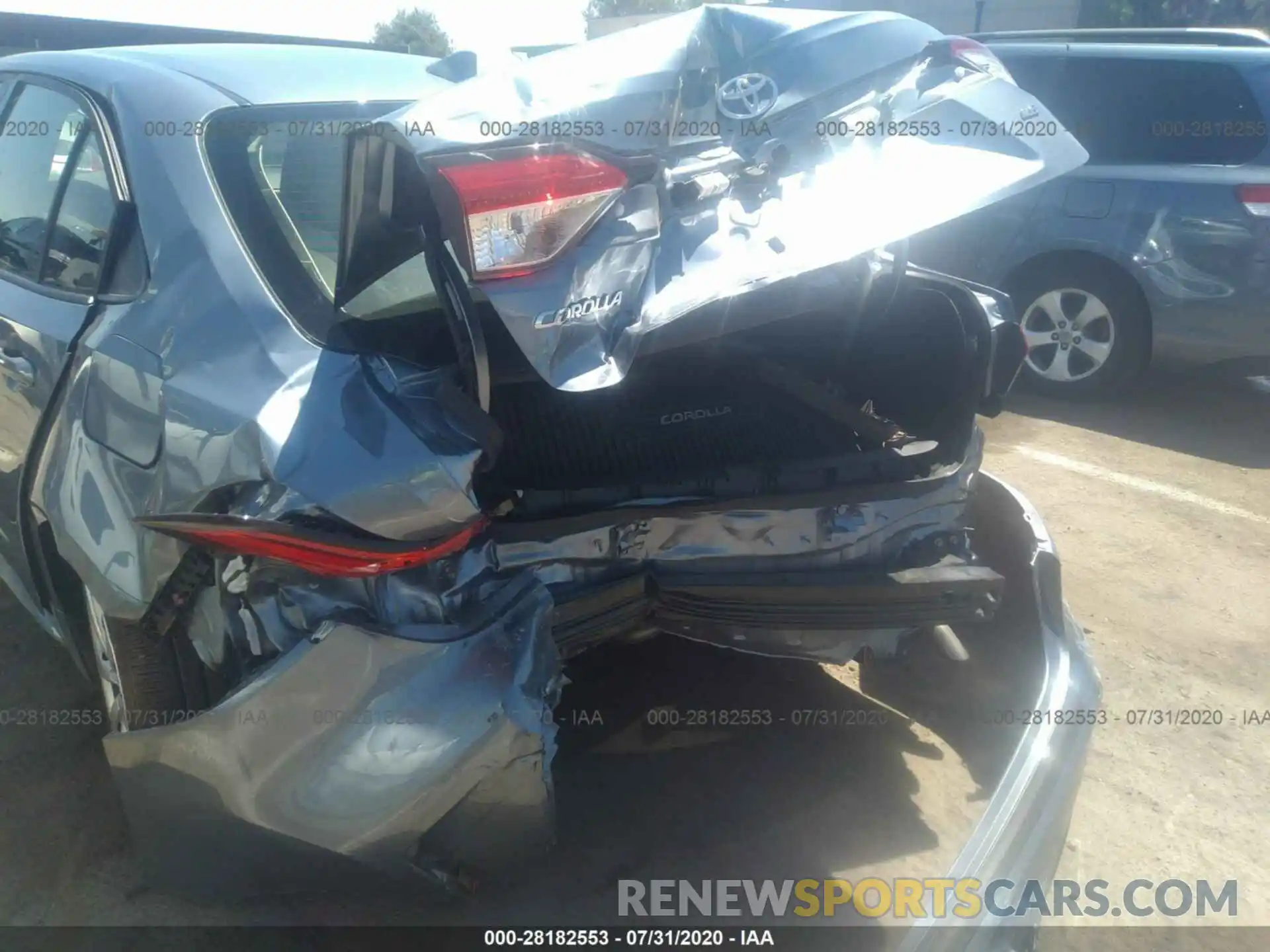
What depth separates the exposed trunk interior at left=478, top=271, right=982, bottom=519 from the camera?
80.6 inches

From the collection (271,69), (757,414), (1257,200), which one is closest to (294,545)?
(757,414)

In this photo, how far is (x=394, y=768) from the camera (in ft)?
5.21

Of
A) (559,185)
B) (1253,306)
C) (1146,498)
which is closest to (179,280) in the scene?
(559,185)

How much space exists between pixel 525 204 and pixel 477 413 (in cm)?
38

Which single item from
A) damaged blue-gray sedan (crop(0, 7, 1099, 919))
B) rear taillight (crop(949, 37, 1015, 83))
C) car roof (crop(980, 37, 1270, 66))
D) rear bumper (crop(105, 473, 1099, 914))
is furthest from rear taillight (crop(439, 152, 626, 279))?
car roof (crop(980, 37, 1270, 66))

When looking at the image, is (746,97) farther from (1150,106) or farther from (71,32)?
(71,32)

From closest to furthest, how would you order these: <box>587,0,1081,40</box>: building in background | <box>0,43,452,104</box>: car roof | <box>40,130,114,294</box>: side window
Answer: <box>40,130,114,294</box>: side window
<box>0,43,452,104</box>: car roof
<box>587,0,1081,40</box>: building in background

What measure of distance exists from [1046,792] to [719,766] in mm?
1067

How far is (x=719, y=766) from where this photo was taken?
2664 millimetres

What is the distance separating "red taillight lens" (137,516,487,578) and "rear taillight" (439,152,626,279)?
46cm

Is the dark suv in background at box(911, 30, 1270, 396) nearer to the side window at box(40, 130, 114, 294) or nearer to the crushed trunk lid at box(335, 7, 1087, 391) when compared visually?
the crushed trunk lid at box(335, 7, 1087, 391)

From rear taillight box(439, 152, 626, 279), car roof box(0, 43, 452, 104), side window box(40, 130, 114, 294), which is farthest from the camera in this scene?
car roof box(0, 43, 452, 104)

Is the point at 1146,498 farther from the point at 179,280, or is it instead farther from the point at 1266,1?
the point at 1266,1

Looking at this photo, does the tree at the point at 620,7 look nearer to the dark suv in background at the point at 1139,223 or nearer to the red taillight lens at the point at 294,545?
the dark suv in background at the point at 1139,223
